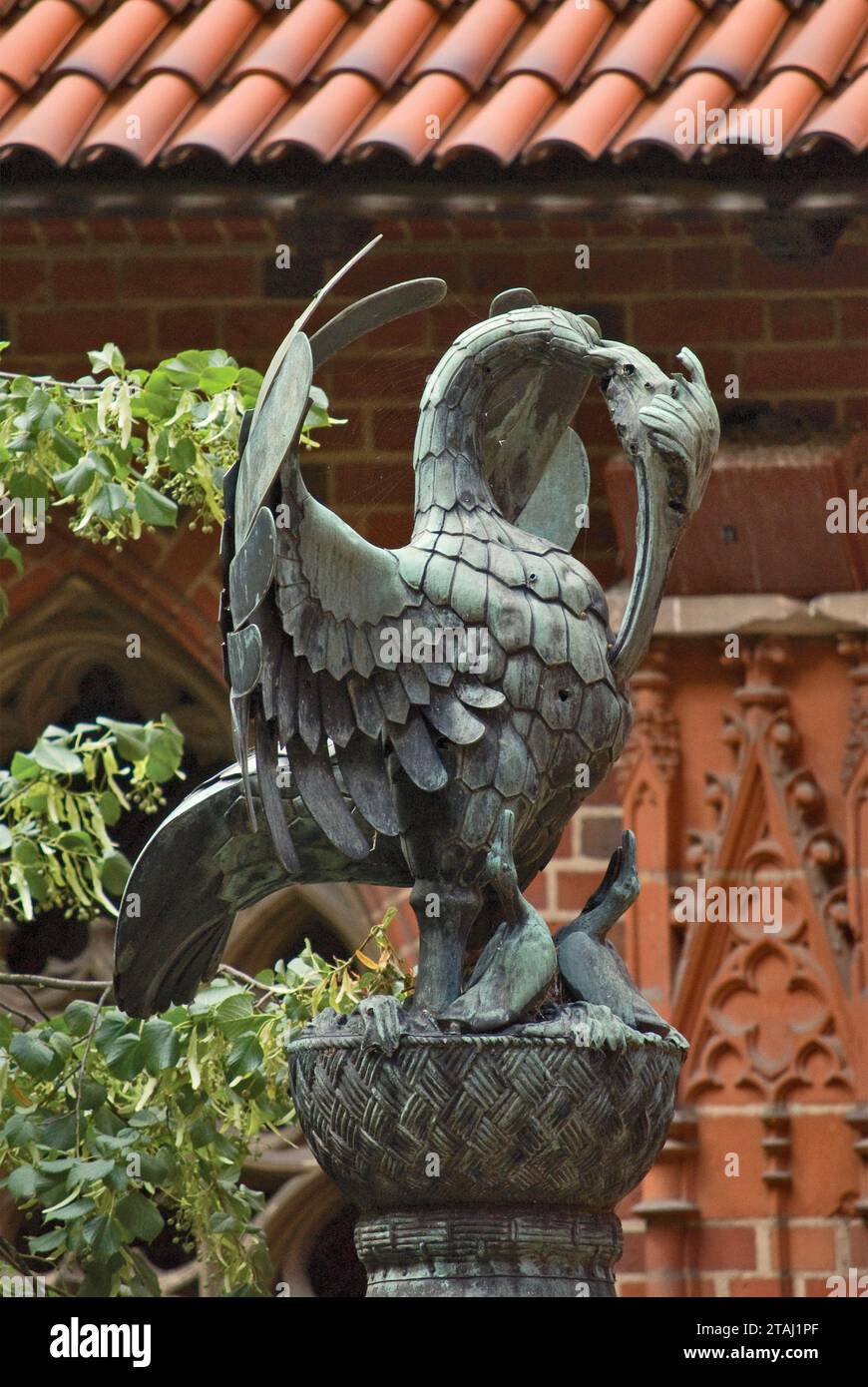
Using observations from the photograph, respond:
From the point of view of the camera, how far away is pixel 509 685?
11.2 feet

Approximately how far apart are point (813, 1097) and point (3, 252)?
2648mm

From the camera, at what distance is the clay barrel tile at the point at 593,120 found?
5.36 meters

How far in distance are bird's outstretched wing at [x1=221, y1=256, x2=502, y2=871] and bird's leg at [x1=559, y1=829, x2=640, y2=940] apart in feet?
0.98

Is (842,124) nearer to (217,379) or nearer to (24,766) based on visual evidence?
(217,379)

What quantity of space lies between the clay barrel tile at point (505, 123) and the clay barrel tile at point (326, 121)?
0.69 feet

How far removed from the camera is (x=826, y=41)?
5598 millimetres

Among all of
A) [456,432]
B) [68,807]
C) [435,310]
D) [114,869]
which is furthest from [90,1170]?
[435,310]

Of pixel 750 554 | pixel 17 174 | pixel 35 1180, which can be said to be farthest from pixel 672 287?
pixel 35 1180

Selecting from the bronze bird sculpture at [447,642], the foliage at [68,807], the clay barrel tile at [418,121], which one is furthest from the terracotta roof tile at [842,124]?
the bronze bird sculpture at [447,642]

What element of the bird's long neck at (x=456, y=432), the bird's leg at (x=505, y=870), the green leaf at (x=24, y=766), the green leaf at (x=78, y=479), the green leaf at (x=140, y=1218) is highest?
the green leaf at (x=78, y=479)

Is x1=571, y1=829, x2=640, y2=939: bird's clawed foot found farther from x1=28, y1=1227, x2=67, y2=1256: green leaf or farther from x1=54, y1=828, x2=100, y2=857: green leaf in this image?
x1=54, y1=828, x2=100, y2=857: green leaf

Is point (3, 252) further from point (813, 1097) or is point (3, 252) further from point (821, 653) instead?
point (813, 1097)

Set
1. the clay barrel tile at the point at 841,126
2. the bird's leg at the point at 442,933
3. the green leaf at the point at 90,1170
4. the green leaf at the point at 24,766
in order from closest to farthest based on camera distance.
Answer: the bird's leg at the point at 442,933 → the green leaf at the point at 90,1170 → the green leaf at the point at 24,766 → the clay barrel tile at the point at 841,126

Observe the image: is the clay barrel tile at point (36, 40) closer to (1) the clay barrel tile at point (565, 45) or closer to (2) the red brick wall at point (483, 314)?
(2) the red brick wall at point (483, 314)
